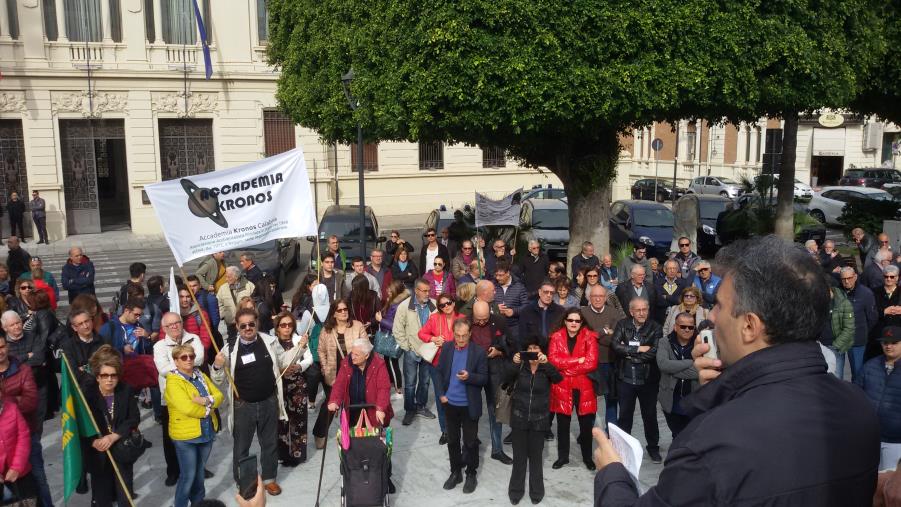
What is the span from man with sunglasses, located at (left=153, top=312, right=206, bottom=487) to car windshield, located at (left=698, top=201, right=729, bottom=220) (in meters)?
18.3

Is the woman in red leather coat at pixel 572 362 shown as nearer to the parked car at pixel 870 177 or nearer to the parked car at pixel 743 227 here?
the parked car at pixel 743 227

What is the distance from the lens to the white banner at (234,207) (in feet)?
26.2

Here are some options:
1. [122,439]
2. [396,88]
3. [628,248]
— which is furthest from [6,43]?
Answer: [122,439]

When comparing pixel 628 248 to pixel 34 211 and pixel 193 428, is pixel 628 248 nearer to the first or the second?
pixel 193 428

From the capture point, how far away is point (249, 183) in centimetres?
862

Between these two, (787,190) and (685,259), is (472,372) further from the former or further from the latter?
(787,190)

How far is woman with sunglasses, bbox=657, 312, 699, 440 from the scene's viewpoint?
7.63 metres

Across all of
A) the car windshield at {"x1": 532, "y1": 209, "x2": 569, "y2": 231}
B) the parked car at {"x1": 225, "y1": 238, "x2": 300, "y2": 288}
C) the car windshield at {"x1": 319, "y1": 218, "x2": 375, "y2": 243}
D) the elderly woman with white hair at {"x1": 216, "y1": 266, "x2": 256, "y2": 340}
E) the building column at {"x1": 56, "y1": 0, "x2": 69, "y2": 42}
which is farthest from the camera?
the building column at {"x1": 56, "y1": 0, "x2": 69, "y2": 42}

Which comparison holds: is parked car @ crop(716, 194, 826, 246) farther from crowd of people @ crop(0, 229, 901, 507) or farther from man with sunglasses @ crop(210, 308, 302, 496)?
man with sunglasses @ crop(210, 308, 302, 496)

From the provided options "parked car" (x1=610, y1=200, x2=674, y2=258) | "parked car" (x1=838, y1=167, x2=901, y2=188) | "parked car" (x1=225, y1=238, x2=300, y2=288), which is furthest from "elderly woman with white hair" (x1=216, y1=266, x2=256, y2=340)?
"parked car" (x1=838, y1=167, x2=901, y2=188)

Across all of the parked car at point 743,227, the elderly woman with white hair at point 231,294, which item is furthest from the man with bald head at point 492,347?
the parked car at point 743,227

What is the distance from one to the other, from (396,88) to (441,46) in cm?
125

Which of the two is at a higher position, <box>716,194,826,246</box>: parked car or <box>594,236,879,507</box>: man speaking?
<box>594,236,879,507</box>: man speaking

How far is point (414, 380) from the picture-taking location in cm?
960
